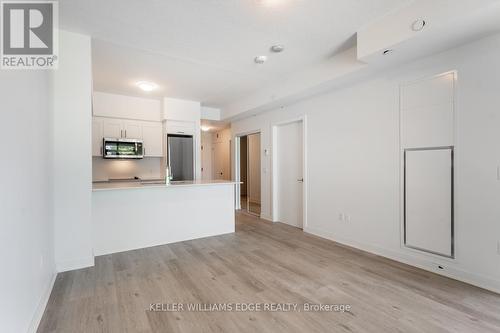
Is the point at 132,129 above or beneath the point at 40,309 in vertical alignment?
above

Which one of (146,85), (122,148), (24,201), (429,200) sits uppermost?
(146,85)

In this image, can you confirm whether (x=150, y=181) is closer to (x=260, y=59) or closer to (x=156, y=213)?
(x=156, y=213)

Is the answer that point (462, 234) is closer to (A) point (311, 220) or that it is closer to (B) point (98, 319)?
(A) point (311, 220)

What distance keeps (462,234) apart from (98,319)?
372 centimetres

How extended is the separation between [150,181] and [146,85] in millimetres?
2071

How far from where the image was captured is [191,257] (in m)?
3.39

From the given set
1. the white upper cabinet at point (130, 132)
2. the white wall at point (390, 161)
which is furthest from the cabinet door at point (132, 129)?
the white wall at point (390, 161)

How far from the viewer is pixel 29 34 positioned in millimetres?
2406

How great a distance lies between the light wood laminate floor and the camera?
77.4 inches

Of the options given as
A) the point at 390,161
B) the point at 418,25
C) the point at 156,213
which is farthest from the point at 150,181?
the point at 418,25

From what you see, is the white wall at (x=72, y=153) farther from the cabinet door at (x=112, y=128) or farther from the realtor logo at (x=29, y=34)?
the cabinet door at (x=112, y=128)

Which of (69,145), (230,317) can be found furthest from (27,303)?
(69,145)

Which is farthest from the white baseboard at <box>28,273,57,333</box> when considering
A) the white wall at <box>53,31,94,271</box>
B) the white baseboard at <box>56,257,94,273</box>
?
the white wall at <box>53,31,94,271</box>

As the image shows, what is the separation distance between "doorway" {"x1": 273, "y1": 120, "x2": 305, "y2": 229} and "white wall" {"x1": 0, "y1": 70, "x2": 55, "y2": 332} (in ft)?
12.7
